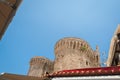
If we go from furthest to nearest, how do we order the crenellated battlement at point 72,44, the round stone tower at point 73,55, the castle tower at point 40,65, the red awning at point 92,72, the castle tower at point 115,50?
the castle tower at point 40,65
the crenellated battlement at point 72,44
the round stone tower at point 73,55
the castle tower at point 115,50
the red awning at point 92,72

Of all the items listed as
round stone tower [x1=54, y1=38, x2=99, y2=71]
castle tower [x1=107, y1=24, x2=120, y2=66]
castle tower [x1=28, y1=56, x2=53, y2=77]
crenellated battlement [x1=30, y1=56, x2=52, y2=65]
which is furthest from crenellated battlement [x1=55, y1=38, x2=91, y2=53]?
castle tower [x1=107, y1=24, x2=120, y2=66]

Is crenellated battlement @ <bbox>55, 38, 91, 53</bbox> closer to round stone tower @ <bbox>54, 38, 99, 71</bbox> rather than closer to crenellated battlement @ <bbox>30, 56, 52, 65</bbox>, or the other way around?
round stone tower @ <bbox>54, 38, 99, 71</bbox>

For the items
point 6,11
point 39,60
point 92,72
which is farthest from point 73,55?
point 6,11

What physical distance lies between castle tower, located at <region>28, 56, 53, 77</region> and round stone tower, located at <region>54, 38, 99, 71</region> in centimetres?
666

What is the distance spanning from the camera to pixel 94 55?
4159 cm

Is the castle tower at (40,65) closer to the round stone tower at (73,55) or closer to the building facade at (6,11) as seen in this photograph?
the round stone tower at (73,55)

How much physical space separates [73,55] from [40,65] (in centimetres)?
1019

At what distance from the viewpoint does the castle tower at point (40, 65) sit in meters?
45.4

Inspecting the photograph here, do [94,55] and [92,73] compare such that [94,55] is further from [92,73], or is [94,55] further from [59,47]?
[92,73]

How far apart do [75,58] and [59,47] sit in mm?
3863

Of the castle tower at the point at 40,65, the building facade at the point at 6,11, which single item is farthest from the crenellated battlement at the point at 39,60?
the building facade at the point at 6,11

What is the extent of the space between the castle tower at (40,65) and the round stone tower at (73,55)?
6.66 m

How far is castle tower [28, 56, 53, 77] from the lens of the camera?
149ft

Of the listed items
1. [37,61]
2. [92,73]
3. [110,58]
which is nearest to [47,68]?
[37,61]
